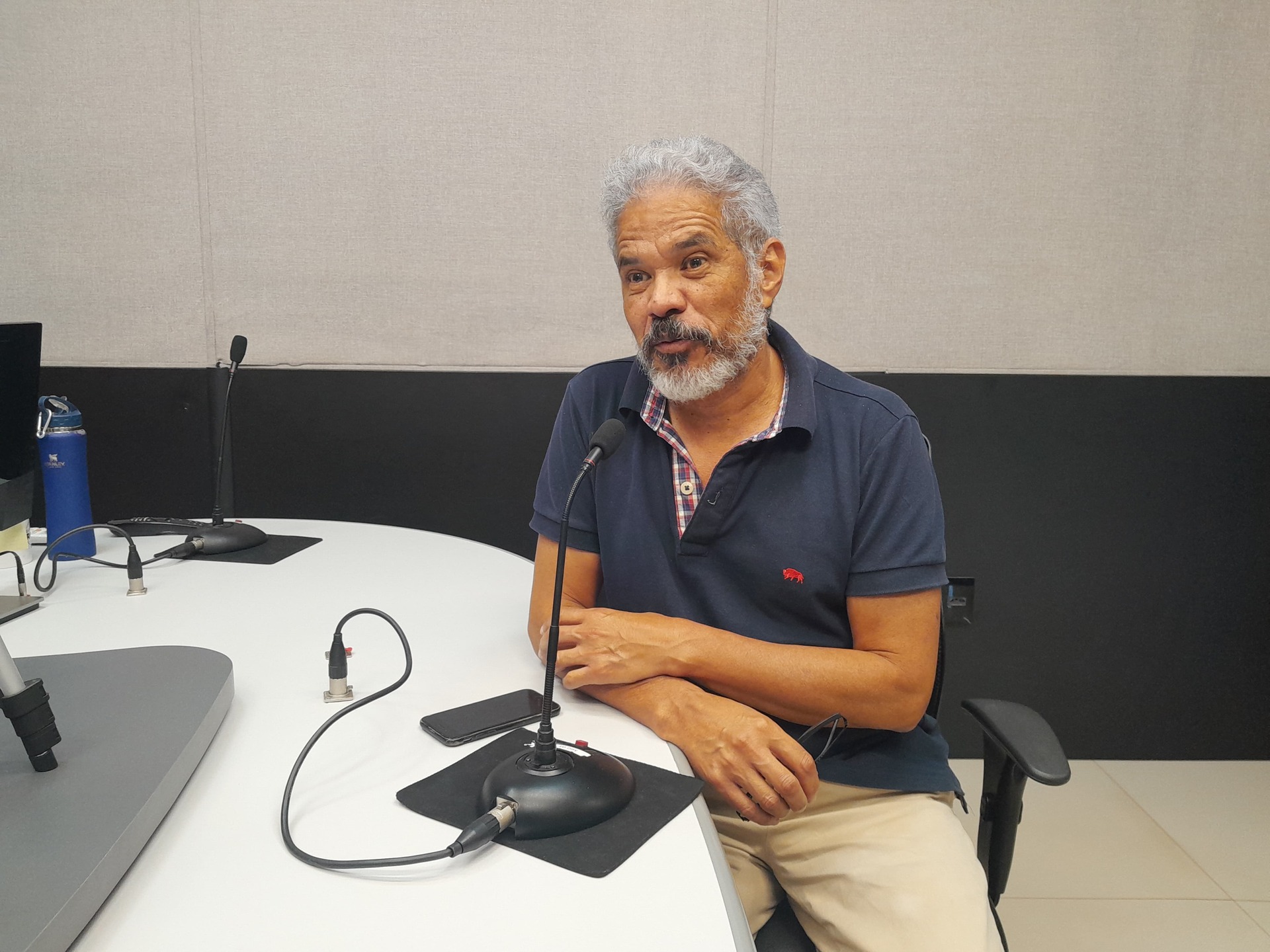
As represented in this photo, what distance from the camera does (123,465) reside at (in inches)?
98.2

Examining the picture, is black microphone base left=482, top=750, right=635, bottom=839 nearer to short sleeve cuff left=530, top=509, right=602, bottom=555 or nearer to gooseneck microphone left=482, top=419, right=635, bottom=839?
gooseneck microphone left=482, top=419, right=635, bottom=839

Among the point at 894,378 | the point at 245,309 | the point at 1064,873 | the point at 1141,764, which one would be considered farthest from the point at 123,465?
the point at 1141,764

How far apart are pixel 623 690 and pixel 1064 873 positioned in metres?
1.56

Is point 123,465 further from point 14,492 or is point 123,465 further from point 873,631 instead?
point 873,631

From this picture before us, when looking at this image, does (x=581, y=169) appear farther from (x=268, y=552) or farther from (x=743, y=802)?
(x=743, y=802)

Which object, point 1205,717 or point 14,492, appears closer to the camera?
point 14,492

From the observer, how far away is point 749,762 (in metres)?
0.99

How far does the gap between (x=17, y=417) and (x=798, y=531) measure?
122 centimetres

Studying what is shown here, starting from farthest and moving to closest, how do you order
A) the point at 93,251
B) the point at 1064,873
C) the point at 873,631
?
the point at 93,251 → the point at 1064,873 → the point at 873,631

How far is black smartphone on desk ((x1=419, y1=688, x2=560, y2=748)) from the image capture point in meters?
0.94

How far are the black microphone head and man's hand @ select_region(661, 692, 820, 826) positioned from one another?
332 millimetres

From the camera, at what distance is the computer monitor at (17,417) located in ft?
4.59

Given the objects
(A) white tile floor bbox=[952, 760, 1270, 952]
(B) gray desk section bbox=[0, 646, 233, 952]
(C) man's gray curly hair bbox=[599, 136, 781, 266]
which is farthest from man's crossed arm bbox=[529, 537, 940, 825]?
(A) white tile floor bbox=[952, 760, 1270, 952]

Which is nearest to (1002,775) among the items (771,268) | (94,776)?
(771,268)
